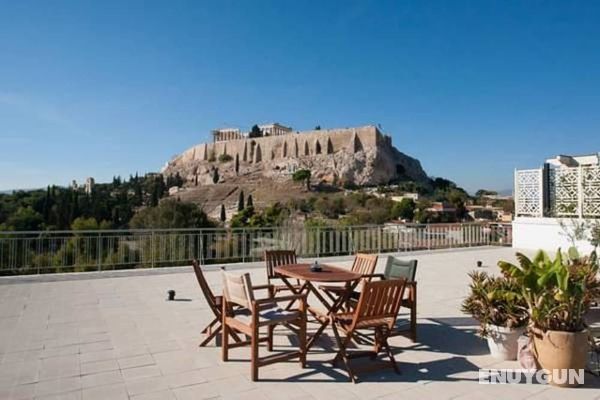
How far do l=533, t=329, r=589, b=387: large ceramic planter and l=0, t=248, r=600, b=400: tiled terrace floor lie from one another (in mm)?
141

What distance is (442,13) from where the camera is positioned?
9992 millimetres

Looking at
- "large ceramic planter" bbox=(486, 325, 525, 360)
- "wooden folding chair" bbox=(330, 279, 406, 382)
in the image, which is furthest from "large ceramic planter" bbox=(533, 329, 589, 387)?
"wooden folding chair" bbox=(330, 279, 406, 382)

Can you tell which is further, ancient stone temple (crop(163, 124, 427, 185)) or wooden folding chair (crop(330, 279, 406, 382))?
ancient stone temple (crop(163, 124, 427, 185))

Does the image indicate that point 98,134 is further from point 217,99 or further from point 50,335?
point 50,335

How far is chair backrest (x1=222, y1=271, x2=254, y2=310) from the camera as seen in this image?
9.33 ft

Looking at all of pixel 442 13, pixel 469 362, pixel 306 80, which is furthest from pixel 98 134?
pixel 469 362

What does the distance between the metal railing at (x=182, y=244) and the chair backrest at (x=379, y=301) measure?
6.07 m

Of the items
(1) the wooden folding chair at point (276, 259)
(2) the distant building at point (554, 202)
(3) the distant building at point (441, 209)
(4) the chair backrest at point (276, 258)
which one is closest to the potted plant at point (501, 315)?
(1) the wooden folding chair at point (276, 259)

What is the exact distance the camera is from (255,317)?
265 cm

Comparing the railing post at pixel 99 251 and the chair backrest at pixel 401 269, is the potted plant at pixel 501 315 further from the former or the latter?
the railing post at pixel 99 251

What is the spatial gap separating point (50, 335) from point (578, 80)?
56.7 feet

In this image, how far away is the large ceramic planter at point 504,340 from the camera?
3.11m

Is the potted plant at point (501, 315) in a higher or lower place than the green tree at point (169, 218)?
lower

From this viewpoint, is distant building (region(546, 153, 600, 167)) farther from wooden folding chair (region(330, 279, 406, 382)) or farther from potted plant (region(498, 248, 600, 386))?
wooden folding chair (region(330, 279, 406, 382))
